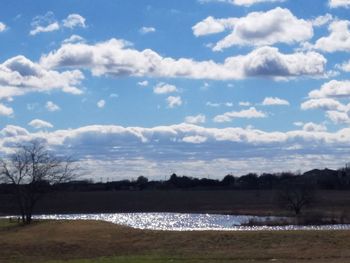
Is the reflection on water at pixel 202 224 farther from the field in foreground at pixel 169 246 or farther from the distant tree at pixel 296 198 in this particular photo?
the field in foreground at pixel 169 246

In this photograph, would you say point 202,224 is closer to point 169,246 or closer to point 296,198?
point 296,198

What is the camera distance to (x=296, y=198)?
86.9 metres

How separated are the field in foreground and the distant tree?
131 ft

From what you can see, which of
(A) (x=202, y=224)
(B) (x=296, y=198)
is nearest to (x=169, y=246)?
(A) (x=202, y=224)

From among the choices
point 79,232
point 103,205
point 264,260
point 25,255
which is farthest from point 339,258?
point 103,205

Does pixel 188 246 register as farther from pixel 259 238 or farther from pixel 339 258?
pixel 339 258

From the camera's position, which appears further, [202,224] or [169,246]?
[202,224]

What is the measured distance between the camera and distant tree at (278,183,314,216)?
3393 inches

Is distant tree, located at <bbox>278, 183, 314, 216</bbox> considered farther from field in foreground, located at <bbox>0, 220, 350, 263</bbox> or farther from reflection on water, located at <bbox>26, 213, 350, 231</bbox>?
field in foreground, located at <bbox>0, 220, 350, 263</bbox>

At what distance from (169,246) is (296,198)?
157 feet

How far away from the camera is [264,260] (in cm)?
3331

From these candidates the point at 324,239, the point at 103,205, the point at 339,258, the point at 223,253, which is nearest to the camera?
the point at 339,258

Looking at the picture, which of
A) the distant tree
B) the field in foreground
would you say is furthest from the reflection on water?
the field in foreground

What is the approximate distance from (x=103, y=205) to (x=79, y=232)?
7517cm
